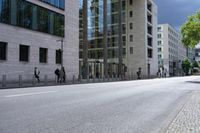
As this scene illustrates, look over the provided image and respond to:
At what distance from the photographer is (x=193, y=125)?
6.96 m

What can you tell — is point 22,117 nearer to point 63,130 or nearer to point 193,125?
point 63,130

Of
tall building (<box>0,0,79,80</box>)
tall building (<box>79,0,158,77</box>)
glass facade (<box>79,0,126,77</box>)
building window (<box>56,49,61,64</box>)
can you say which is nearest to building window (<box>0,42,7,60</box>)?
tall building (<box>0,0,79,80</box>)

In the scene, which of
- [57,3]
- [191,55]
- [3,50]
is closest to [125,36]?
[57,3]

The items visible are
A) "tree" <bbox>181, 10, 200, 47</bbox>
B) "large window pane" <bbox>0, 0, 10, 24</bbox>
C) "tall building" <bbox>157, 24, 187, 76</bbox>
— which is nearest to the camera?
"large window pane" <bbox>0, 0, 10, 24</bbox>

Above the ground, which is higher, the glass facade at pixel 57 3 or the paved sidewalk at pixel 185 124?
the glass facade at pixel 57 3

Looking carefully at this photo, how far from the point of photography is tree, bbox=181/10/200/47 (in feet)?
132

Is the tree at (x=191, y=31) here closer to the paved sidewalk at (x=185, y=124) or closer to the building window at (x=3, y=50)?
the building window at (x=3, y=50)

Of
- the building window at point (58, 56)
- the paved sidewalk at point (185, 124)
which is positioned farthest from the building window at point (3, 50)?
the paved sidewalk at point (185, 124)

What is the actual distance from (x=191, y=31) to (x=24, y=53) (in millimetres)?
22941

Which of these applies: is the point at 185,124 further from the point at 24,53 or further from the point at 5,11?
the point at 24,53

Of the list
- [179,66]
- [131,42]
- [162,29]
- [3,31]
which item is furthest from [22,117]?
[179,66]

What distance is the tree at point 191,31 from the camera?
40.2 m

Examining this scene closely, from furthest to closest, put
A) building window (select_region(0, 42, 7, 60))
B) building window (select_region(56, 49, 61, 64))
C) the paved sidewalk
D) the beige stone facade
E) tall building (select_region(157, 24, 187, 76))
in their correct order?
1. tall building (select_region(157, 24, 187, 76))
2. the beige stone facade
3. building window (select_region(56, 49, 61, 64))
4. building window (select_region(0, 42, 7, 60))
5. the paved sidewalk

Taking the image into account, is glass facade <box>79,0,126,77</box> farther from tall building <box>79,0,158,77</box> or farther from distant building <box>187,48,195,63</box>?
distant building <box>187,48,195,63</box>
